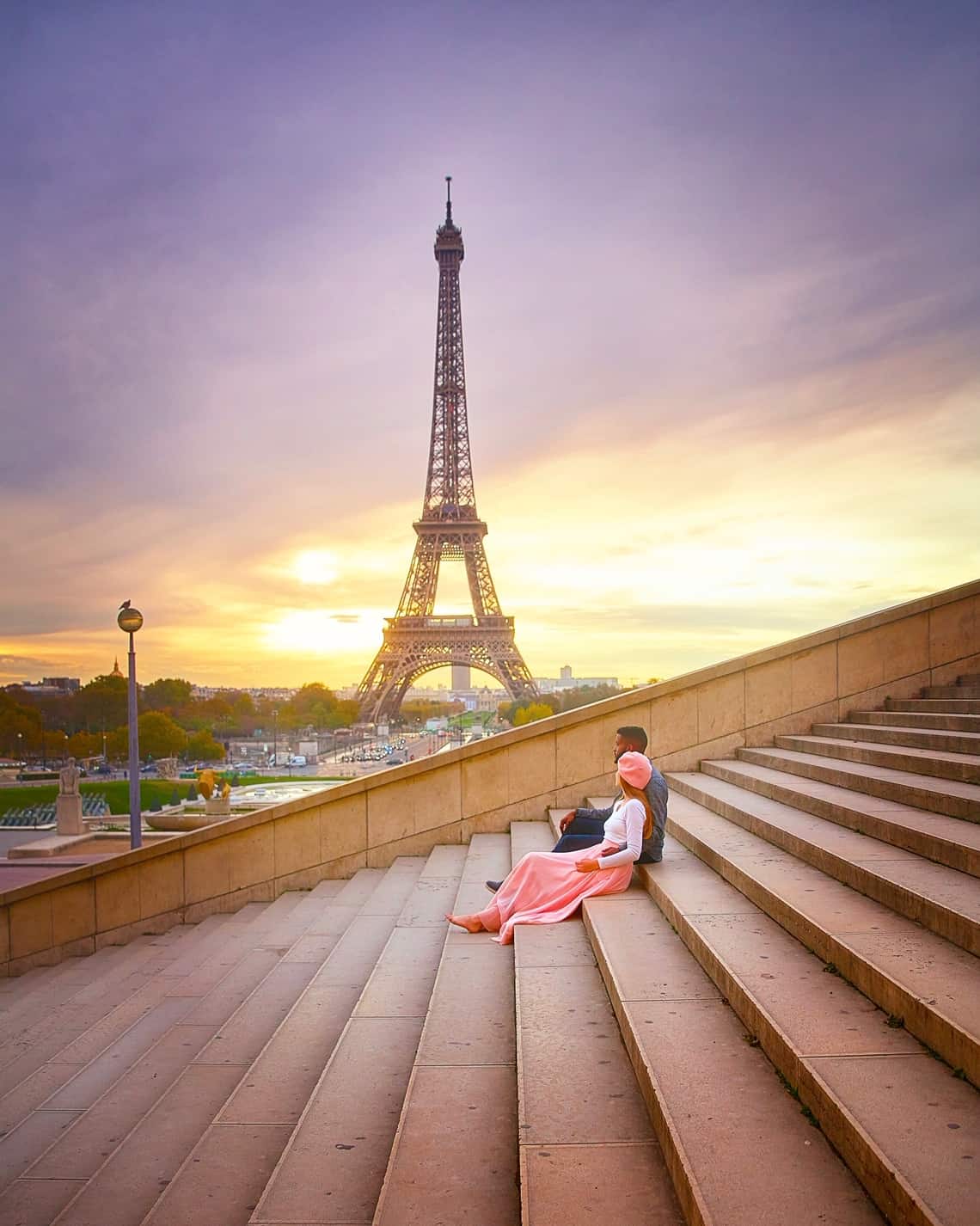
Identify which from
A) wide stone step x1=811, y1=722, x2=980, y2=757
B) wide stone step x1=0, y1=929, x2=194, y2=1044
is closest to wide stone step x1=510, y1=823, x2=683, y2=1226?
wide stone step x1=811, y1=722, x2=980, y2=757

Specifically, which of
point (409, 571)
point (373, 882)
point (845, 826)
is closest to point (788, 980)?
point (845, 826)

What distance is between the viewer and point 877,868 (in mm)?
4867

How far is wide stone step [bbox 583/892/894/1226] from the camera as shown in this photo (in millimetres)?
2625

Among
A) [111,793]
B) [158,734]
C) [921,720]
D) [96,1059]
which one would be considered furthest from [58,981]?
[158,734]

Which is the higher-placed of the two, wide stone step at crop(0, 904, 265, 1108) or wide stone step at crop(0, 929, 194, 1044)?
wide stone step at crop(0, 904, 265, 1108)

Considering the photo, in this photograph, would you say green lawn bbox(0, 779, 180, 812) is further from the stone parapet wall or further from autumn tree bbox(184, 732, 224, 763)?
the stone parapet wall

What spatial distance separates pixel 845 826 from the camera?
20.1 ft

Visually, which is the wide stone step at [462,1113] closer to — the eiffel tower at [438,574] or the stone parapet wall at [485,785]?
the stone parapet wall at [485,785]

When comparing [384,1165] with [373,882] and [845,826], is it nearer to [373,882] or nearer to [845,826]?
[845,826]

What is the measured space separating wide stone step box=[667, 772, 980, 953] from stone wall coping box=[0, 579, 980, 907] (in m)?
2.52

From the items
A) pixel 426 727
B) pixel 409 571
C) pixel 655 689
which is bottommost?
pixel 426 727

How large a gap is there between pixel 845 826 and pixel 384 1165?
393 centimetres

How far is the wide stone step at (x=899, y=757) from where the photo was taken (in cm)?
631

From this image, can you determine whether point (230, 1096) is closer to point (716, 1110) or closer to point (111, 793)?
point (716, 1110)
